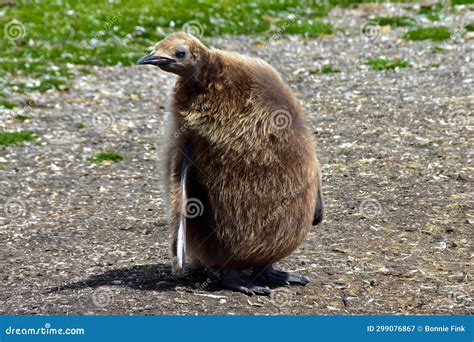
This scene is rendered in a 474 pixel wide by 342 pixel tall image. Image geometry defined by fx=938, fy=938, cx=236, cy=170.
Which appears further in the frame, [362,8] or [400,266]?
[362,8]

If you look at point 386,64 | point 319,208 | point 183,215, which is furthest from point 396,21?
point 183,215

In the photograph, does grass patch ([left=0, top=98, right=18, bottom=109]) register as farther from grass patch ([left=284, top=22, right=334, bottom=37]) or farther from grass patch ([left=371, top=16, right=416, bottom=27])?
grass patch ([left=371, top=16, right=416, bottom=27])

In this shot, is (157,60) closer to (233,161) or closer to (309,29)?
(233,161)

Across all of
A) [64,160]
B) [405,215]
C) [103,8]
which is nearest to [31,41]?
[103,8]

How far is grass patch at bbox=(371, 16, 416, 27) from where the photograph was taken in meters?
15.8

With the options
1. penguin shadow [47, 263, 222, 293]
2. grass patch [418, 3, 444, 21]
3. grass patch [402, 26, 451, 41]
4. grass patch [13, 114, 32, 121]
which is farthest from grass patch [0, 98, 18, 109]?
grass patch [418, 3, 444, 21]

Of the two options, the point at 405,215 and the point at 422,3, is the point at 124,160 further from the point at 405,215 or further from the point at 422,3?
the point at 422,3

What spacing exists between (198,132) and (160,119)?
6022 millimetres

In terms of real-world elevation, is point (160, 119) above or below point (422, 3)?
below

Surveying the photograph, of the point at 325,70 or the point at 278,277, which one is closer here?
the point at 278,277

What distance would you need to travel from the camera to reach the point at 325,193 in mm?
8453

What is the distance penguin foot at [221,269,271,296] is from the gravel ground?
0.07 metres

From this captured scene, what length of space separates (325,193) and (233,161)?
2696 mm

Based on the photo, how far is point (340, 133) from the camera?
10.4 metres
